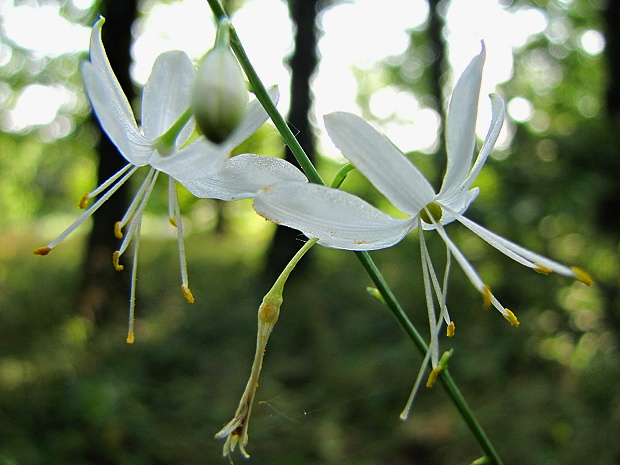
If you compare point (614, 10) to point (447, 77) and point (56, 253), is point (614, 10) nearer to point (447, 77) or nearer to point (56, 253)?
point (447, 77)

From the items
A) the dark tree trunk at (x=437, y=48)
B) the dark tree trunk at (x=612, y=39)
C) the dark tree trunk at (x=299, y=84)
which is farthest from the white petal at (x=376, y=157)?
the dark tree trunk at (x=437, y=48)

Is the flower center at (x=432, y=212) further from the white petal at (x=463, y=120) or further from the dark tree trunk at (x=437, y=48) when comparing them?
the dark tree trunk at (x=437, y=48)

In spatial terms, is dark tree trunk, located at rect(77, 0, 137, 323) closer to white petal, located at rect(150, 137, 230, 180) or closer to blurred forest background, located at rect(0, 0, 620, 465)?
blurred forest background, located at rect(0, 0, 620, 465)

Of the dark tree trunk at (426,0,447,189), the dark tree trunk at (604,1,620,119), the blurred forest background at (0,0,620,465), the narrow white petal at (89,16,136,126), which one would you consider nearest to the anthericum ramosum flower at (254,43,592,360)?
the narrow white petal at (89,16,136,126)

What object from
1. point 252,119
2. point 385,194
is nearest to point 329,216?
point 385,194

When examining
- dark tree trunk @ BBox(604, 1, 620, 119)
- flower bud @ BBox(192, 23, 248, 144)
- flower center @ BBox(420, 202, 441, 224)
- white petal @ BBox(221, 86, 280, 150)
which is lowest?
dark tree trunk @ BBox(604, 1, 620, 119)

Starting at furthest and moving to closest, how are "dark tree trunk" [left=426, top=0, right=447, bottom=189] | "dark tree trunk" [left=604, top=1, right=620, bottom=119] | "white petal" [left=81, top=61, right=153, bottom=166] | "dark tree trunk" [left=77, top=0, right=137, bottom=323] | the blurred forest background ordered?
"dark tree trunk" [left=426, top=0, right=447, bottom=189], "dark tree trunk" [left=77, top=0, right=137, bottom=323], "dark tree trunk" [left=604, top=1, right=620, bottom=119], the blurred forest background, "white petal" [left=81, top=61, right=153, bottom=166]
